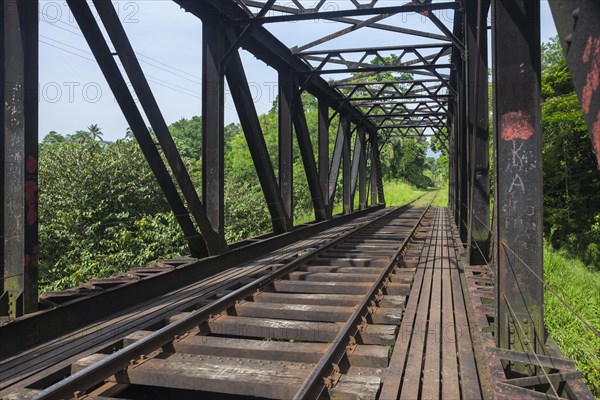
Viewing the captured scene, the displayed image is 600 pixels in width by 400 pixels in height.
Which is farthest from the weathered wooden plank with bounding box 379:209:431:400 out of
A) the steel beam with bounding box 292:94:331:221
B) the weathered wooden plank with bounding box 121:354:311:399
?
the steel beam with bounding box 292:94:331:221

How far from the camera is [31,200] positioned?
4320 millimetres

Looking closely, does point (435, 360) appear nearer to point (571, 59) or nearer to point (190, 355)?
point (190, 355)

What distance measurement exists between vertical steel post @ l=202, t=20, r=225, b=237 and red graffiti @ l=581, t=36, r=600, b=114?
6371 millimetres

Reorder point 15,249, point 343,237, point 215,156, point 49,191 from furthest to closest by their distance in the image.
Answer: point 49,191
point 343,237
point 215,156
point 15,249

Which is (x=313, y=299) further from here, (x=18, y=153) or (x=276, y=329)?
(x=18, y=153)

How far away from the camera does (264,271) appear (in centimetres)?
729

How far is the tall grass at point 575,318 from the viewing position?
6295 millimetres

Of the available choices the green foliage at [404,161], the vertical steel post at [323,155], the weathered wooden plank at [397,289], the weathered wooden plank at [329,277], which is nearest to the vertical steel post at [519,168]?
the weathered wooden plank at [397,289]

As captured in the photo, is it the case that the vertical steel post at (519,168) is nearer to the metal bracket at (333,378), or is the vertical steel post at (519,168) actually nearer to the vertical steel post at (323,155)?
the metal bracket at (333,378)

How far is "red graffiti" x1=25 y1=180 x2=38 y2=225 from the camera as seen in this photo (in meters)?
4.29

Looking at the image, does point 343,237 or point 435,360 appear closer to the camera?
point 435,360

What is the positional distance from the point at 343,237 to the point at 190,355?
724 cm

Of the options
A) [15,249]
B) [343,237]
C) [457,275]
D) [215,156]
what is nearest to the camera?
[15,249]

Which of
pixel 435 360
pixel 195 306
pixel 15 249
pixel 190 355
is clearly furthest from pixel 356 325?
pixel 15 249
